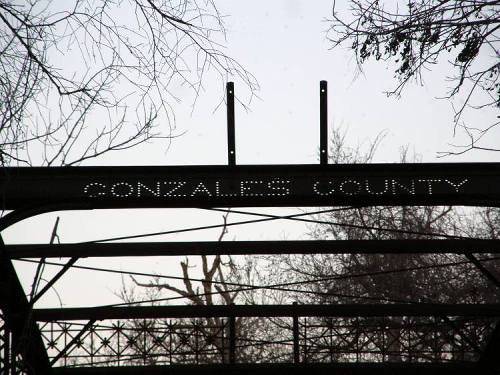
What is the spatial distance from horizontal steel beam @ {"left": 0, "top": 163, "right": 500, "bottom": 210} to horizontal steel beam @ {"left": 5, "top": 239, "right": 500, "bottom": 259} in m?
0.66

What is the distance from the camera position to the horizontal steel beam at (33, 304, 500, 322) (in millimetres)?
9000

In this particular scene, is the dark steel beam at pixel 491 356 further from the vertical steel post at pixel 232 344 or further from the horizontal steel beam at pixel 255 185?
the vertical steel post at pixel 232 344

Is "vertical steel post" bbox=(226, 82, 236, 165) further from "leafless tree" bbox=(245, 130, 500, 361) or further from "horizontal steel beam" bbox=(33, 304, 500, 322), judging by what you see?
"leafless tree" bbox=(245, 130, 500, 361)

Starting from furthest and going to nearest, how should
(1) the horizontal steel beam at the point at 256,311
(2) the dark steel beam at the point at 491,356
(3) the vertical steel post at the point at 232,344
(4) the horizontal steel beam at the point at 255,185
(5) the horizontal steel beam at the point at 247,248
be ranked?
(3) the vertical steel post at the point at 232,344 < (2) the dark steel beam at the point at 491,356 < (1) the horizontal steel beam at the point at 256,311 < (5) the horizontal steel beam at the point at 247,248 < (4) the horizontal steel beam at the point at 255,185

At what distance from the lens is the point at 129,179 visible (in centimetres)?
747

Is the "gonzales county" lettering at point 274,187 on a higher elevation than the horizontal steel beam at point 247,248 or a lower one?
higher

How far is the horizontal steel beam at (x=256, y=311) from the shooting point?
900cm

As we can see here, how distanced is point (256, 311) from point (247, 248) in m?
1.54

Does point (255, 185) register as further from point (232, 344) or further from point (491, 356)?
point (491, 356)

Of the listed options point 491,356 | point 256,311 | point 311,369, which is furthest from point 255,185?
point 491,356

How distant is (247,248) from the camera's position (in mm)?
8109

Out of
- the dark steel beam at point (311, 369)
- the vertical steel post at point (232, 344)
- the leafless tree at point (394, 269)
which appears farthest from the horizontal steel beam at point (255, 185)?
the leafless tree at point (394, 269)

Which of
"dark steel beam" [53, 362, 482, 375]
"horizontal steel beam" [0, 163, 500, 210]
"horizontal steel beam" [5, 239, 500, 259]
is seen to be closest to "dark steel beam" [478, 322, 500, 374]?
"dark steel beam" [53, 362, 482, 375]

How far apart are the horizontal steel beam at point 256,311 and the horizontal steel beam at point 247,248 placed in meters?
1.29
